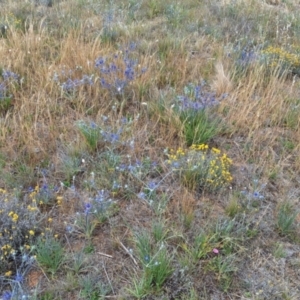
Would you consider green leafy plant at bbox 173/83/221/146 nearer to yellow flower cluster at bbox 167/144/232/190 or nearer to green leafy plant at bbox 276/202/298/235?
yellow flower cluster at bbox 167/144/232/190

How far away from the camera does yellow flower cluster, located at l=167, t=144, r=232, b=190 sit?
10.6ft

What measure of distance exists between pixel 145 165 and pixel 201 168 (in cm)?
46

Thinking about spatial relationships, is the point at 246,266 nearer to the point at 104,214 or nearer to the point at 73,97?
the point at 104,214

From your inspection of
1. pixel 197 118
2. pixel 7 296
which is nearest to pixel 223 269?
pixel 7 296

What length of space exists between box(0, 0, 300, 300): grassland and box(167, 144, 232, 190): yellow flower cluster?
11 millimetres

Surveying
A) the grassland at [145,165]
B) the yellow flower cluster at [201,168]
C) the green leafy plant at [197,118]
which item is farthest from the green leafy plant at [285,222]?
the green leafy plant at [197,118]

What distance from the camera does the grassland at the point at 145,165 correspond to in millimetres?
2652

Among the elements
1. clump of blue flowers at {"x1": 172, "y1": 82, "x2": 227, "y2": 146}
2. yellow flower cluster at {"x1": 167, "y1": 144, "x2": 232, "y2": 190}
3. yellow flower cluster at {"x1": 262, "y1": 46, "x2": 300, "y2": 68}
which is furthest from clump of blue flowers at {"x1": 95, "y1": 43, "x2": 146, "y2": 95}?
yellow flower cluster at {"x1": 262, "y1": 46, "x2": 300, "y2": 68}

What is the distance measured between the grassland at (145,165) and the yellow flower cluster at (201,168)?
1cm

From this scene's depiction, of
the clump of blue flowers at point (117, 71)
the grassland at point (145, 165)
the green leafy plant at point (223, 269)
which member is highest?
the clump of blue flowers at point (117, 71)

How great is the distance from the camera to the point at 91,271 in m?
2.66

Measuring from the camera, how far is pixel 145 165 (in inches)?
133

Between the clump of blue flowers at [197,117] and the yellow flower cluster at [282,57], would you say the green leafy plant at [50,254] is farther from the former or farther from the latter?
the yellow flower cluster at [282,57]

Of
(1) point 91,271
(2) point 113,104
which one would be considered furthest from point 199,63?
(1) point 91,271
